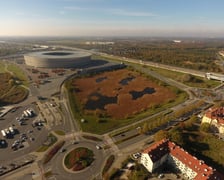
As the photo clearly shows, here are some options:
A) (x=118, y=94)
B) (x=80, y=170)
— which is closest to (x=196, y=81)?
(x=118, y=94)

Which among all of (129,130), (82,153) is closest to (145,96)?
(129,130)

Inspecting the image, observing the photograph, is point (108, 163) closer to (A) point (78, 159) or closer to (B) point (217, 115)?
(A) point (78, 159)

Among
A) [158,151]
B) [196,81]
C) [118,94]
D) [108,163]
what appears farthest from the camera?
[196,81]

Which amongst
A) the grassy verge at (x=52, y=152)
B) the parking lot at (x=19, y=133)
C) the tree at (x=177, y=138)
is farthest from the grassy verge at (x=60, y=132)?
the tree at (x=177, y=138)

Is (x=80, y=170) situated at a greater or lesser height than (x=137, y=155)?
lesser

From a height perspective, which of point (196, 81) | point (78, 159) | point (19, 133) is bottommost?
point (196, 81)

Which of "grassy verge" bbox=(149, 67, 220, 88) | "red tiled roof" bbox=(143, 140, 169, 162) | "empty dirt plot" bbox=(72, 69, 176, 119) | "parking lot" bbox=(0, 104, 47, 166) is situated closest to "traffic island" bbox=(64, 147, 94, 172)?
"parking lot" bbox=(0, 104, 47, 166)

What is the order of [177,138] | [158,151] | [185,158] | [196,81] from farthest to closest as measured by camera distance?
[196,81]
[177,138]
[158,151]
[185,158]
